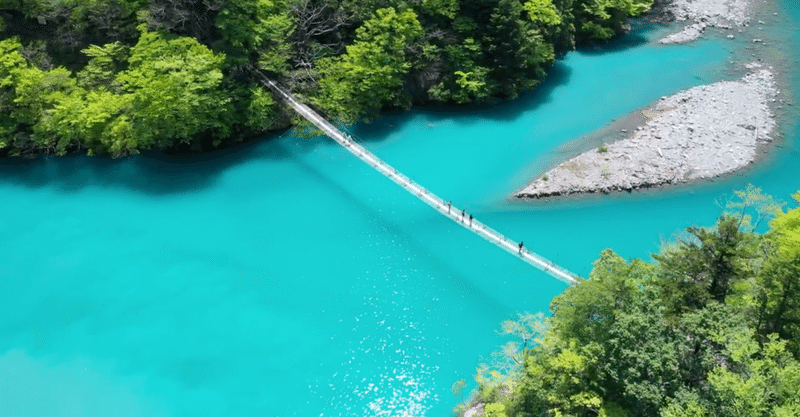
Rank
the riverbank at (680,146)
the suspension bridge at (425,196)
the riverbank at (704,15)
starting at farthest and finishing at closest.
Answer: the riverbank at (704,15)
the riverbank at (680,146)
the suspension bridge at (425,196)

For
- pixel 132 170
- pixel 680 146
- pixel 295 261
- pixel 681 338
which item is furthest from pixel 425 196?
pixel 132 170

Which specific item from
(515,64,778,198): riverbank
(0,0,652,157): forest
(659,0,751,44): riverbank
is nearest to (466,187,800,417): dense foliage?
(515,64,778,198): riverbank

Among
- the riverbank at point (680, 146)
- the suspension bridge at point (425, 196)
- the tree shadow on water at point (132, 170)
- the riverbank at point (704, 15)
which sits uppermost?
the riverbank at point (704, 15)

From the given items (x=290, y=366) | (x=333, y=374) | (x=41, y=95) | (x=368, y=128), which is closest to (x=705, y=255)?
(x=333, y=374)

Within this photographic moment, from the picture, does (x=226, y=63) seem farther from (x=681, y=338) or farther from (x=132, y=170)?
(x=681, y=338)

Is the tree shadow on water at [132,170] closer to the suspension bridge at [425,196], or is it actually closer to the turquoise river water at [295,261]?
the turquoise river water at [295,261]

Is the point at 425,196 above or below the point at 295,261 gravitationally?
above

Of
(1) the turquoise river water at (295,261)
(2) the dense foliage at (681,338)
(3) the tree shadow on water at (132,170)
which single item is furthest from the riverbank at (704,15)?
(3) the tree shadow on water at (132,170)
